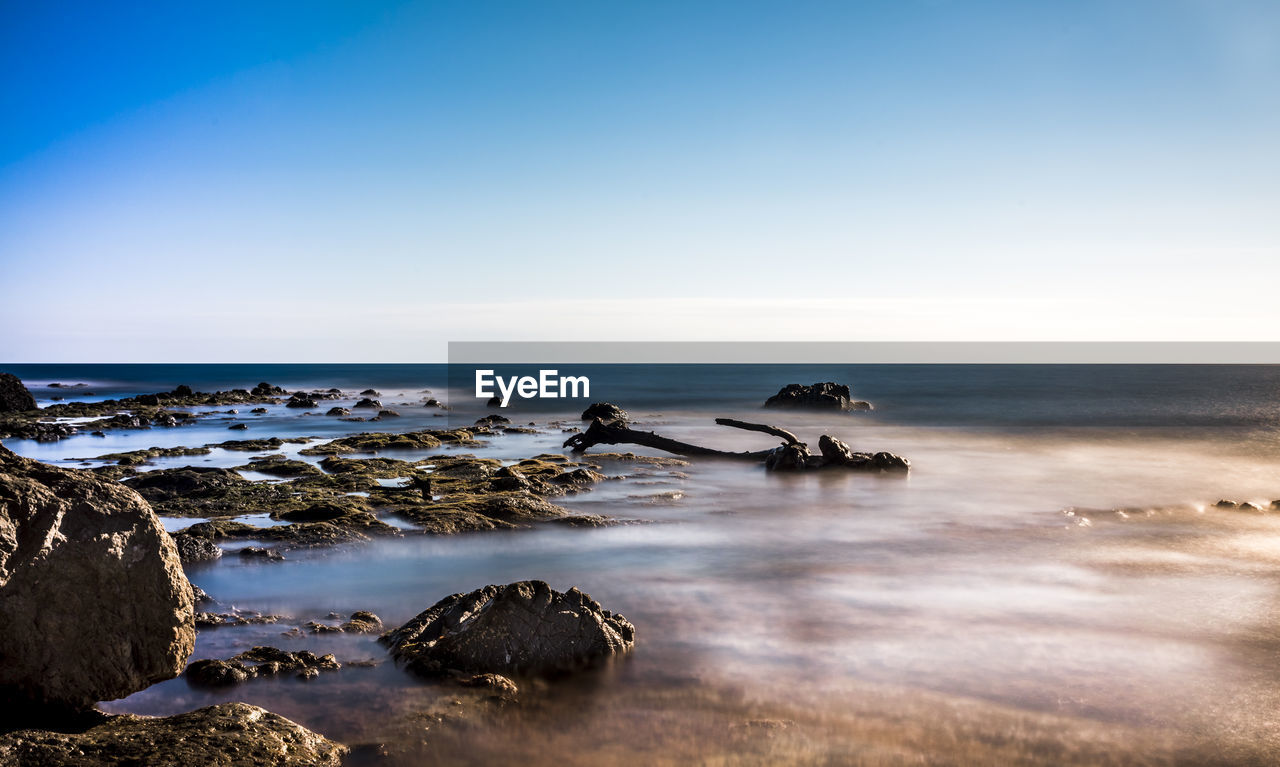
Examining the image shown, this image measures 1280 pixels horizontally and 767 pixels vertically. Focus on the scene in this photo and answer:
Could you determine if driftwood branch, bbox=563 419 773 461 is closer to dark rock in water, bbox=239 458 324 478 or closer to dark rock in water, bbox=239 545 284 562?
dark rock in water, bbox=239 458 324 478

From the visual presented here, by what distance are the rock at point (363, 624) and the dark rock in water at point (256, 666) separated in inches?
47.3

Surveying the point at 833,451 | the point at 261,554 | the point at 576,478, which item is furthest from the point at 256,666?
the point at 833,451

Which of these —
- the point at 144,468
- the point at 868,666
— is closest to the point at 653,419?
the point at 144,468

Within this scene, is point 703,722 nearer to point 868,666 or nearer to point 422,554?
point 868,666

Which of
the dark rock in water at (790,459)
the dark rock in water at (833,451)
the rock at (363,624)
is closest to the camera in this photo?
the rock at (363,624)

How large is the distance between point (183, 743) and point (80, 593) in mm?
1492

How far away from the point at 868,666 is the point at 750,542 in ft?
25.0

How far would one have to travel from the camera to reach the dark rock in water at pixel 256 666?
966 centimetres

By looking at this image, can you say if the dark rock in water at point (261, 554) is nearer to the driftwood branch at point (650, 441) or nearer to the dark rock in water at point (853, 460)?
the driftwood branch at point (650, 441)

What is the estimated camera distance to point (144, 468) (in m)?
28.1

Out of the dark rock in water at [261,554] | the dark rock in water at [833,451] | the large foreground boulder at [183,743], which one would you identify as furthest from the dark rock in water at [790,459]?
the large foreground boulder at [183,743]

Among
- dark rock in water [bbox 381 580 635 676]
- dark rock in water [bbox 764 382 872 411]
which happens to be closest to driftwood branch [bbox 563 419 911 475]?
dark rock in water [bbox 381 580 635 676]

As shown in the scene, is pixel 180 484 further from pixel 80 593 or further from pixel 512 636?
pixel 80 593

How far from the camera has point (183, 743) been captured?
6.83m
